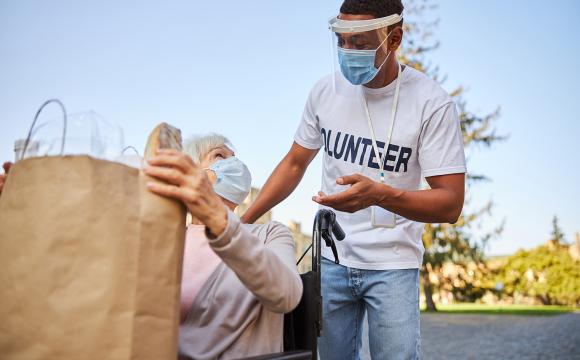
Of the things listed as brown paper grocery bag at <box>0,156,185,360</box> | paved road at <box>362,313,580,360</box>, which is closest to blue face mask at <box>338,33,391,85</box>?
brown paper grocery bag at <box>0,156,185,360</box>

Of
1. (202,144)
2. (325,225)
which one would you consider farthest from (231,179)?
(325,225)

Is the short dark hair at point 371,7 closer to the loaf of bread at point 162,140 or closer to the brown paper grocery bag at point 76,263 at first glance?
the loaf of bread at point 162,140

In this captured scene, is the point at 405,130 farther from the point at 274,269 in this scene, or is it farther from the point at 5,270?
the point at 5,270

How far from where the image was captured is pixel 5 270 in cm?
122

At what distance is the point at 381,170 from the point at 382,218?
21cm

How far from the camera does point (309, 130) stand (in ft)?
9.72

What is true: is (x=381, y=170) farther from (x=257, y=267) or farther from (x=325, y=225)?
(x=257, y=267)

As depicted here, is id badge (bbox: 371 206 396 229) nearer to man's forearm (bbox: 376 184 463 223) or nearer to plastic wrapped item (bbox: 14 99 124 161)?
man's forearm (bbox: 376 184 463 223)

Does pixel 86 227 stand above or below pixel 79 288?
above

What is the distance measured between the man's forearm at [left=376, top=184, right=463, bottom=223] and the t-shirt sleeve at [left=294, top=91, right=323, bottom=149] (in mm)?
736

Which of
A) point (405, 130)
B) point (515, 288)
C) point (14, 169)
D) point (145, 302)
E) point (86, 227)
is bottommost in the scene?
point (515, 288)

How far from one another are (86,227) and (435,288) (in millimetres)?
23988

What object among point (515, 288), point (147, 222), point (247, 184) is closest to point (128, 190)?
point (147, 222)

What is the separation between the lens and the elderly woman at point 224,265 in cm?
134
